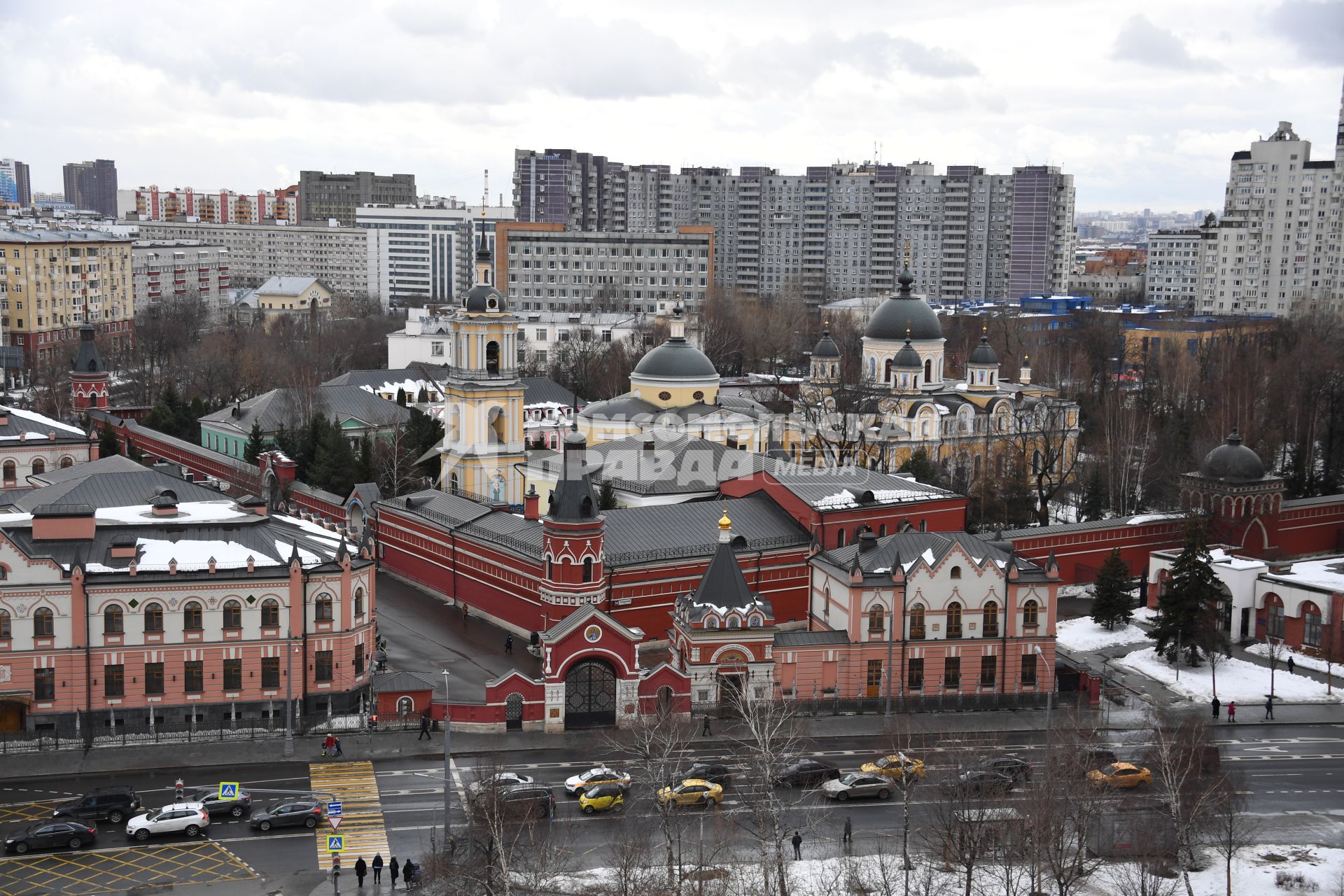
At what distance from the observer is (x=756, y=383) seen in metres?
86.2

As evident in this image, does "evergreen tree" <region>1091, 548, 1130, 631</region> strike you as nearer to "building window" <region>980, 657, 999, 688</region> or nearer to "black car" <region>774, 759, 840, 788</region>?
"building window" <region>980, 657, 999, 688</region>

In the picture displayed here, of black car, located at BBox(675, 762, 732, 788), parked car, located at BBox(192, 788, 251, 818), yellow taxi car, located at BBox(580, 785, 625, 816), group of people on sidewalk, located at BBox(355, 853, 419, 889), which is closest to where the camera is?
group of people on sidewalk, located at BBox(355, 853, 419, 889)

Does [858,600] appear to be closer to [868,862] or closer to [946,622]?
[946,622]

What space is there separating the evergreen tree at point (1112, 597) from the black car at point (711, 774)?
731 inches

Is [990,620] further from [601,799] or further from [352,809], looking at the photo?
[352,809]

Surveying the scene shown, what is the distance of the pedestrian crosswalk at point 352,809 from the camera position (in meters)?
30.2

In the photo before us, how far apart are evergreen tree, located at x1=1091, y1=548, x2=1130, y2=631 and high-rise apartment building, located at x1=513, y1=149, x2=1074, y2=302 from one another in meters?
97.5

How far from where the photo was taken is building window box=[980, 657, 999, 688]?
133 feet

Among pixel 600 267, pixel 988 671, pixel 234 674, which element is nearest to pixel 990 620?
pixel 988 671

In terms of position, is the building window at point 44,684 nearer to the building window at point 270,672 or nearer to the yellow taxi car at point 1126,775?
the building window at point 270,672

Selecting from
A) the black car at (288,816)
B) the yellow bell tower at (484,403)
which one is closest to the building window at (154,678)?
the black car at (288,816)

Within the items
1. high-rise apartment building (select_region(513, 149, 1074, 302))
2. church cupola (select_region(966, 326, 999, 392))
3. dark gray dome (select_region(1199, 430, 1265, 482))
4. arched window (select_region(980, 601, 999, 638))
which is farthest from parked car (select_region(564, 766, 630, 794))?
high-rise apartment building (select_region(513, 149, 1074, 302))

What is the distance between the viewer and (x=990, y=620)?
40625mm

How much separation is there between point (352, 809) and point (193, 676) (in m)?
7.46
